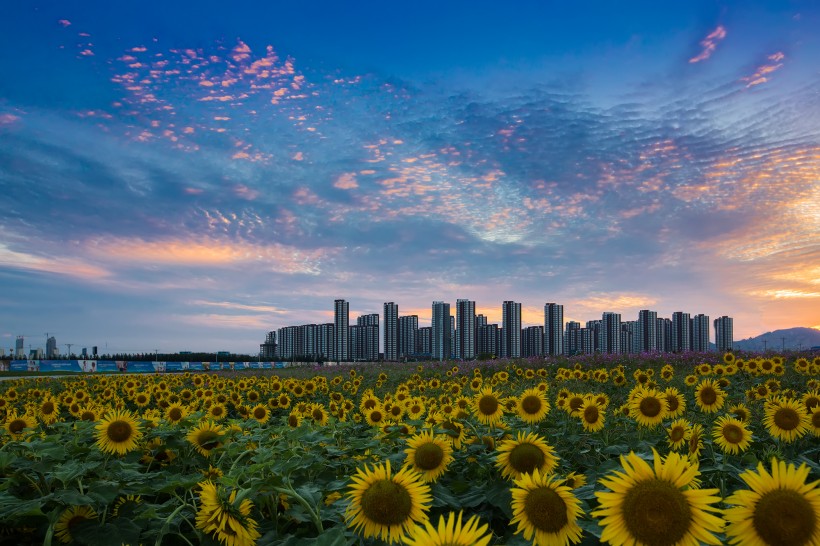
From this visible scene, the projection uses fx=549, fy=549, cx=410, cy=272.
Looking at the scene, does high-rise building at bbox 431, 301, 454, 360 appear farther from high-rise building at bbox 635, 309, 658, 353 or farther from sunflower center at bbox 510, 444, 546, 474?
sunflower center at bbox 510, 444, 546, 474

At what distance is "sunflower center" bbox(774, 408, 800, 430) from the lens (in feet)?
15.0

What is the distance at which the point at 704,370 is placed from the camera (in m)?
12.7

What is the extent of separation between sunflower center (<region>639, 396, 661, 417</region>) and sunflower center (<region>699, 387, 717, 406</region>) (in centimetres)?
141

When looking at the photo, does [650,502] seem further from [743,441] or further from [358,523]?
[743,441]

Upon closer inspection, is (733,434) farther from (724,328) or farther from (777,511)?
(724,328)

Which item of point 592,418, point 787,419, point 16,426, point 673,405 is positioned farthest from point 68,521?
point 787,419

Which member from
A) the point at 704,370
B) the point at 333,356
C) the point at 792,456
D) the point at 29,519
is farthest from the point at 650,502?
the point at 333,356

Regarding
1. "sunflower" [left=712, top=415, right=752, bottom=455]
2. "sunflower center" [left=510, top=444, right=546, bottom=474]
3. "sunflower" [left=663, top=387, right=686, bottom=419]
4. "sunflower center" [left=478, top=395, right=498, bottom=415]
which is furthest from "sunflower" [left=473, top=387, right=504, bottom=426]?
"sunflower" [left=663, top=387, right=686, bottom=419]

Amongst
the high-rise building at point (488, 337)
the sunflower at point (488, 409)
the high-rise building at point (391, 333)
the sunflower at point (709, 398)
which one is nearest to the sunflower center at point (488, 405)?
the sunflower at point (488, 409)

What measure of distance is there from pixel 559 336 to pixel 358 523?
215 ft

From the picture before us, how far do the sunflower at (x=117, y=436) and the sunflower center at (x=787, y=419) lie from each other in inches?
209

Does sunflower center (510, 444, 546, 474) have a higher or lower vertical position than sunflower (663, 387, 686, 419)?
higher

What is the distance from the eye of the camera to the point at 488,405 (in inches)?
184

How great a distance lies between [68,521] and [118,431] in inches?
45.6
